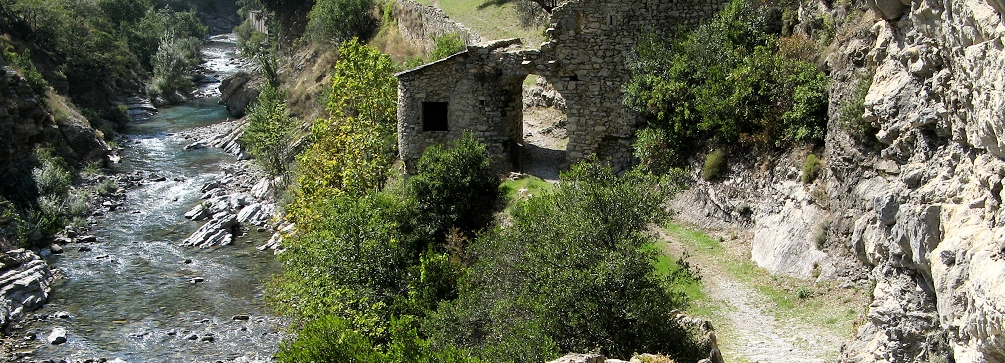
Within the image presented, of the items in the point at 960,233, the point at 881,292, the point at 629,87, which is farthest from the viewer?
the point at 629,87

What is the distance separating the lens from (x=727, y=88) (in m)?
24.4

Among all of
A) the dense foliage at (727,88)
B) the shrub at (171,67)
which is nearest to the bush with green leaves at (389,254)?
the dense foliage at (727,88)

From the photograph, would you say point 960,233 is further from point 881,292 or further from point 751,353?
point 751,353

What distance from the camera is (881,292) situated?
14922 mm

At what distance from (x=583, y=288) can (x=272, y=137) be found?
102ft

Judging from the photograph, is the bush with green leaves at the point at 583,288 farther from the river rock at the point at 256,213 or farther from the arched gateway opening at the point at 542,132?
the river rock at the point at 256,213

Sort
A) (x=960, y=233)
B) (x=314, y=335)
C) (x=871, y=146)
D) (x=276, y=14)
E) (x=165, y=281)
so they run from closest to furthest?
(x=960, y=233) < (x=871, y=146) < (x=314, y=335) < (x=165, y=281) < (x=276, y=14)

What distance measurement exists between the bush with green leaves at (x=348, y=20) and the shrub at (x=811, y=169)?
37545mm

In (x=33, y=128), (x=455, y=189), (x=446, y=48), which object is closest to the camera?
(x=455, y=189)

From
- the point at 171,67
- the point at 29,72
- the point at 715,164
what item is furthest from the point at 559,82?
the point at 171,67

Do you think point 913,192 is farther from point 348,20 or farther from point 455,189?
point 348,20

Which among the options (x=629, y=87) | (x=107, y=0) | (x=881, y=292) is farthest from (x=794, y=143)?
(x=107, y=0)

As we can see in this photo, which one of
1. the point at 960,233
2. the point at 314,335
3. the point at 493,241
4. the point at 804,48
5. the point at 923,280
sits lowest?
the point at 314,335

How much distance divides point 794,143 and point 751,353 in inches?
273
